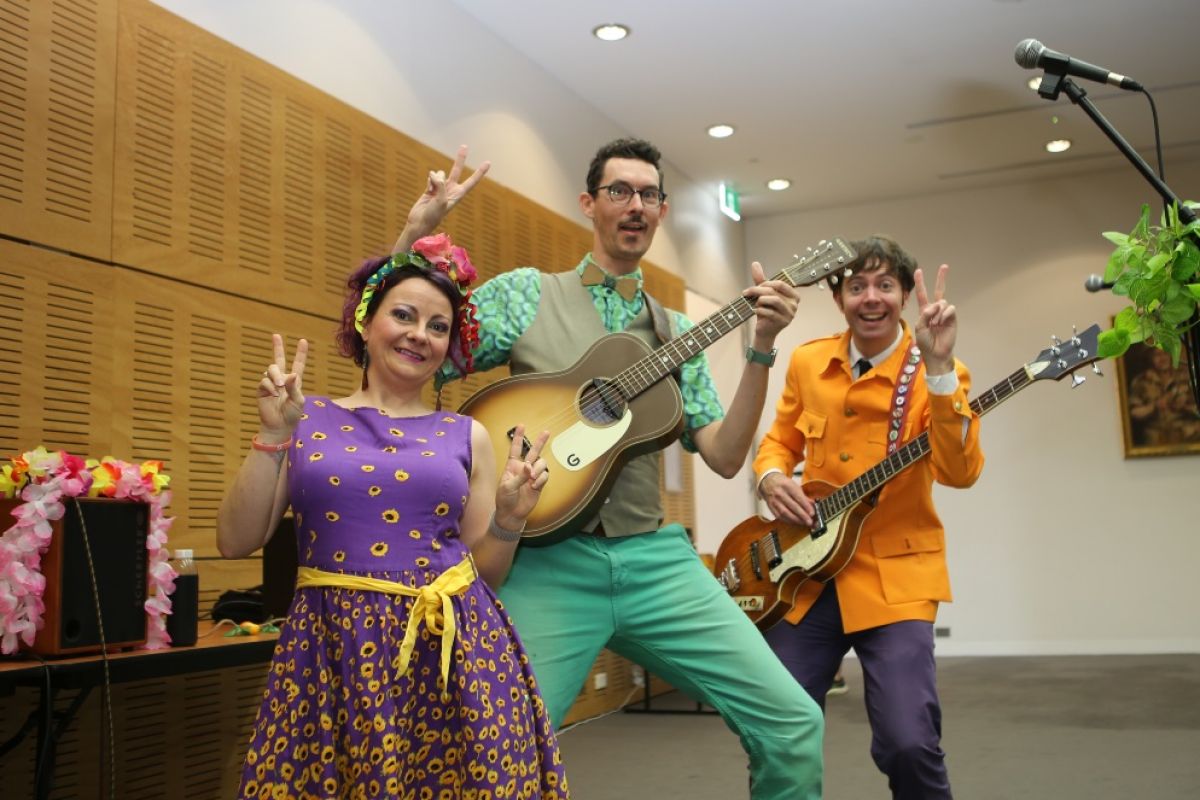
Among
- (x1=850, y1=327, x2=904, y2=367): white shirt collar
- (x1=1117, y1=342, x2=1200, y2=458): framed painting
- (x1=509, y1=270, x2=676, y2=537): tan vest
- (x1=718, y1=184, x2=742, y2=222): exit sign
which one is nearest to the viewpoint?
(x1=509, y1=270, x2=676, y2=537): tan vest

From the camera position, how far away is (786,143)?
8.29 meters

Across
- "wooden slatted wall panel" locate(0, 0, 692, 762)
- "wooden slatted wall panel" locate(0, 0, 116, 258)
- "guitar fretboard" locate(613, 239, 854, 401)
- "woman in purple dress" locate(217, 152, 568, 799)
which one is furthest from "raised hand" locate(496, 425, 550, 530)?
"wooden slatted wall panel" locate(0, 0, 116, 258)

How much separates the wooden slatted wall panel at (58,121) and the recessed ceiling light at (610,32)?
3121mm

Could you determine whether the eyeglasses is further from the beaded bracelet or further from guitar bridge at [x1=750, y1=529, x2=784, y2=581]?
the beaded bracelet

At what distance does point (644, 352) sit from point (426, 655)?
1.00 metres

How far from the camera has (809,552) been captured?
114 inches

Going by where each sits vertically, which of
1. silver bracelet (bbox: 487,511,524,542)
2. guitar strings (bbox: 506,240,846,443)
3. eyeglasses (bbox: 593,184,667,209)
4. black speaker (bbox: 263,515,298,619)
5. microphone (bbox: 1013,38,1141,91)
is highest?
microphone (bbox: 1013,38,1141,91)

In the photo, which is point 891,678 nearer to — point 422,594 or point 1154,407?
point 422,594

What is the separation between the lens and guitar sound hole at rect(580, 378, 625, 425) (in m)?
2.58

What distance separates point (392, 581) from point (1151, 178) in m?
1.68

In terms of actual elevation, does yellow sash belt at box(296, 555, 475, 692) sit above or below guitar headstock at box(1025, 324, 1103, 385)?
below

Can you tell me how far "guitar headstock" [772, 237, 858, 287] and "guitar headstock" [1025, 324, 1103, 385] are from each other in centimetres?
74

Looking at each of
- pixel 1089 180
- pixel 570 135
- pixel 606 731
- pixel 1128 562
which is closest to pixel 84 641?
pixel 606 731

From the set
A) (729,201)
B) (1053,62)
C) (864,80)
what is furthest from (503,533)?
(729,201)
